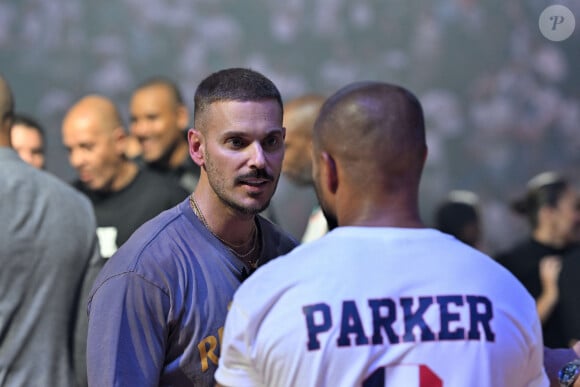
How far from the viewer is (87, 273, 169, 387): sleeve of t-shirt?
2588mm

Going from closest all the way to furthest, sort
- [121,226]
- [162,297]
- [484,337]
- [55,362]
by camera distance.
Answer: [484,337]
[162,297]
[55,362]
[121,226]

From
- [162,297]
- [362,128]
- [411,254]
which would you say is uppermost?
[362,128]

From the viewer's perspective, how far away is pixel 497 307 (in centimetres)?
212

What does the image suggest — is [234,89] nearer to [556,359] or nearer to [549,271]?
[556,359]

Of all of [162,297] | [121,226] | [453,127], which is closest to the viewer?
[162,297]

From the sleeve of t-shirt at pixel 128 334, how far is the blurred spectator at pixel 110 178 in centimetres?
235

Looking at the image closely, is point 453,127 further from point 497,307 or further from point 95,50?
point 497,307

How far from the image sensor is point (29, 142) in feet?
19.8

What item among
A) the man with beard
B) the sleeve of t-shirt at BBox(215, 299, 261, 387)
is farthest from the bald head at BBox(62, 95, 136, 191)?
the sleeve of t-shirt at BBox(215, 299, 261, 387)

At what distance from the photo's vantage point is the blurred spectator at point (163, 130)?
6.00 metres

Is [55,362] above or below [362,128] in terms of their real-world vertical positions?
below

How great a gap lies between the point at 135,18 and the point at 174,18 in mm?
296

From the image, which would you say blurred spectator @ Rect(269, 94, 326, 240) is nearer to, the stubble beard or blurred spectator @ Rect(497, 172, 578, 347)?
blurred spectator @ Rect(497, 172, 578, 347)

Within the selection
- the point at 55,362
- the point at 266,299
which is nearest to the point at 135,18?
the point at 55,362
